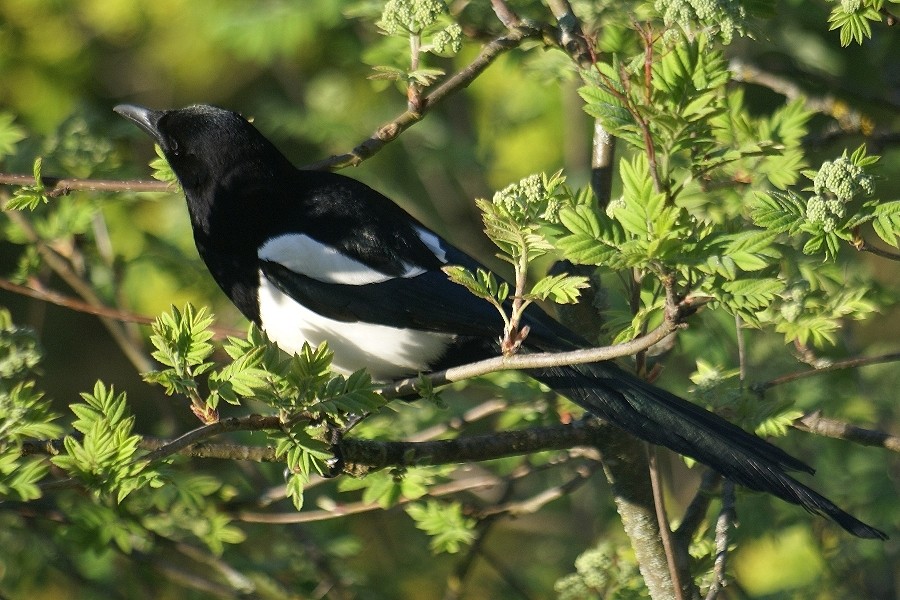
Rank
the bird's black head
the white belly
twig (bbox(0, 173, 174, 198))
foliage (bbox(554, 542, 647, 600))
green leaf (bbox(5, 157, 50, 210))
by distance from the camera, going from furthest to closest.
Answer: the bird's black head, the white belly, foliage (bbox(554, 542, 647, 600)), twig (bbox(0, 173, 174, 198)), green leaf (bbox(5, 157, 50, 210))

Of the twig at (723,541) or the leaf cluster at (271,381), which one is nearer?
the leaf cluster at (271,381)

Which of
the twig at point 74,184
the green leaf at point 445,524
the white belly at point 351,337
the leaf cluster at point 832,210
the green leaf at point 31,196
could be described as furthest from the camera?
the white belly at point 351,337

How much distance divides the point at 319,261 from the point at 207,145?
Answer: 0.50 meters

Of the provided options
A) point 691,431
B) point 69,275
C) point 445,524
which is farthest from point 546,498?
point 69,275

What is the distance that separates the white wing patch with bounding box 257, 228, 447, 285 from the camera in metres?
2.45

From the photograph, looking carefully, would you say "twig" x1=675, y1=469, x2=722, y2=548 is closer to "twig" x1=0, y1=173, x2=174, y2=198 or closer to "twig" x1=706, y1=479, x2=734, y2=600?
"twig" x1=706, y1=479, x2=734, y2=600

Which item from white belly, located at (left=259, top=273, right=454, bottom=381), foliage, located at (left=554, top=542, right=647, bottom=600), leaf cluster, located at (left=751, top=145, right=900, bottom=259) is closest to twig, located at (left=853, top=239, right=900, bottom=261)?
leaf cluster, located at (left=751, top=145, right=900, bottom=259)

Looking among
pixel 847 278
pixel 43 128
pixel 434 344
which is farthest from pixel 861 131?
pixel 43 128

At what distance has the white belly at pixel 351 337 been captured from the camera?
8.14 feet

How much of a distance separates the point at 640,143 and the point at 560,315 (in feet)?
2.63

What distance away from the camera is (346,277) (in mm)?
2455

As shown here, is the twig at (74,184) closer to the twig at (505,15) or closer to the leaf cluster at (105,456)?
the leaf cluster at (105,456)

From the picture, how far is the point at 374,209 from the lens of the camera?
8.43 ft

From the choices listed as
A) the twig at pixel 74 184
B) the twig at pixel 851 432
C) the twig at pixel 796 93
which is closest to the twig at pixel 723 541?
the twig at pixel 851 432
